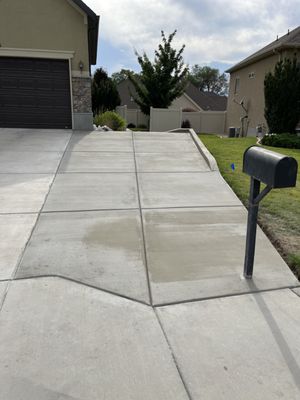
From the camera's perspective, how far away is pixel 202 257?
376cm

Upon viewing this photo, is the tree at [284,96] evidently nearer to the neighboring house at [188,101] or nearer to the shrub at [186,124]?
the shrub at [186,124]

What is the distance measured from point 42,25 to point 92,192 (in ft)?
28.8

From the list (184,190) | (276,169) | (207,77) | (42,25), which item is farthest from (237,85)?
(207,77)

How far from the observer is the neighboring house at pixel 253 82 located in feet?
A: 57.4

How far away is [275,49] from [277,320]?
18.7 m

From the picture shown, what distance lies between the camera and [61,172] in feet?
23.4

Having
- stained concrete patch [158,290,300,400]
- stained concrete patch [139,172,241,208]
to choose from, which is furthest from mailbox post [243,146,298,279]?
stained concrete patch [139,172,241,208]

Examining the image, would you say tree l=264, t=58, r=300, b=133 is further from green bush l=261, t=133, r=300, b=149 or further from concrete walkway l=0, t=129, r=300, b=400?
concrete walkway l=0, t=129, r=300, b=400

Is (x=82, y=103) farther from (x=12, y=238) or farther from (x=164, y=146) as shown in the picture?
(x=12, y=238)

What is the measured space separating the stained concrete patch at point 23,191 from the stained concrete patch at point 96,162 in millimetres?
863

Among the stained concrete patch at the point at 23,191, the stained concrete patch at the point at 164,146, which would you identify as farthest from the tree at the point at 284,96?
the stained concrete patch at the point at 23,191

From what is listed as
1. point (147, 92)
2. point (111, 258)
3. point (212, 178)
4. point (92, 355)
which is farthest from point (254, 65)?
point (92, 355)

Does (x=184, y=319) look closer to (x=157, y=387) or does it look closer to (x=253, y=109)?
(x=157, y=387)

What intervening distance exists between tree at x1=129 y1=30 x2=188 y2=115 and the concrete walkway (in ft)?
62.7
